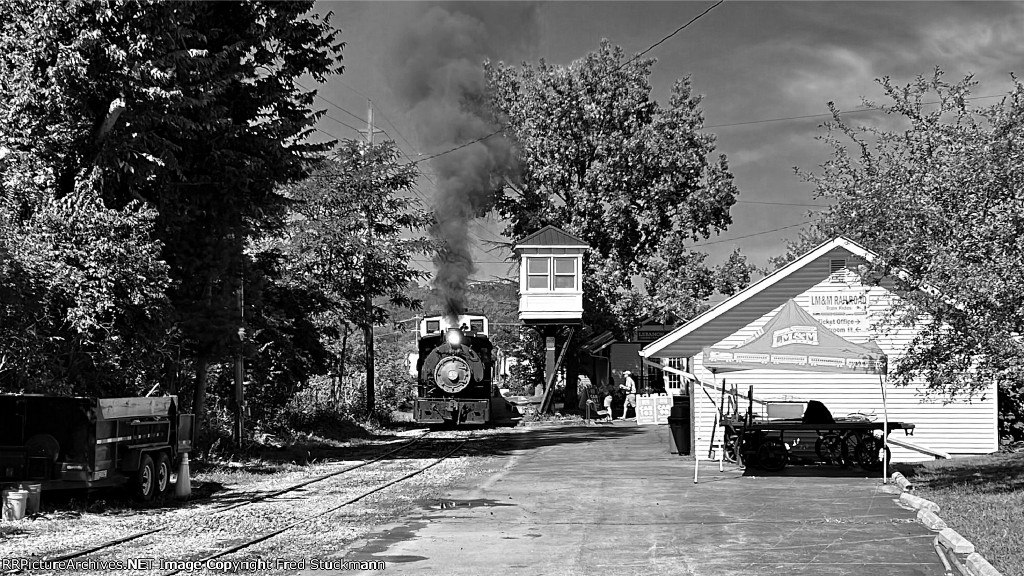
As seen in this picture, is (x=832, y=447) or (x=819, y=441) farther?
(x=832, y=447)

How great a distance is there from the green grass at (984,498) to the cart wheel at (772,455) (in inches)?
86.8

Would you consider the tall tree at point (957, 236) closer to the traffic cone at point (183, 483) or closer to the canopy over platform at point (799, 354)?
the canopy over platform at point (799, 354)

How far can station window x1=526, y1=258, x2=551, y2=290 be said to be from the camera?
43.0m

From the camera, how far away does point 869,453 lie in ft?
63.4

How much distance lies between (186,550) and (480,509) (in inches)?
188

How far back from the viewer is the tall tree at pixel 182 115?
1639cm

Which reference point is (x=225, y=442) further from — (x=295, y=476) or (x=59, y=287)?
(x=59, y=287)

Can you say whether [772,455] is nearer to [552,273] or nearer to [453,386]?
[453,386]

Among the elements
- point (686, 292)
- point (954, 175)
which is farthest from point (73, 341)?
point (686, 292)

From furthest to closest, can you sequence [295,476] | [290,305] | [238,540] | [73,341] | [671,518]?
[290,305]
[295,476]
[73,341]
[671,518]
[238,540]

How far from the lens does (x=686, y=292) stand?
44500 mm

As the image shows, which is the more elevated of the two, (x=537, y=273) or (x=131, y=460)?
(x=537, y=273)

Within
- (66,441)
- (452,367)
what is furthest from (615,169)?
(66,441)

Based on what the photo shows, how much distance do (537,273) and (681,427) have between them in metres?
19.6
